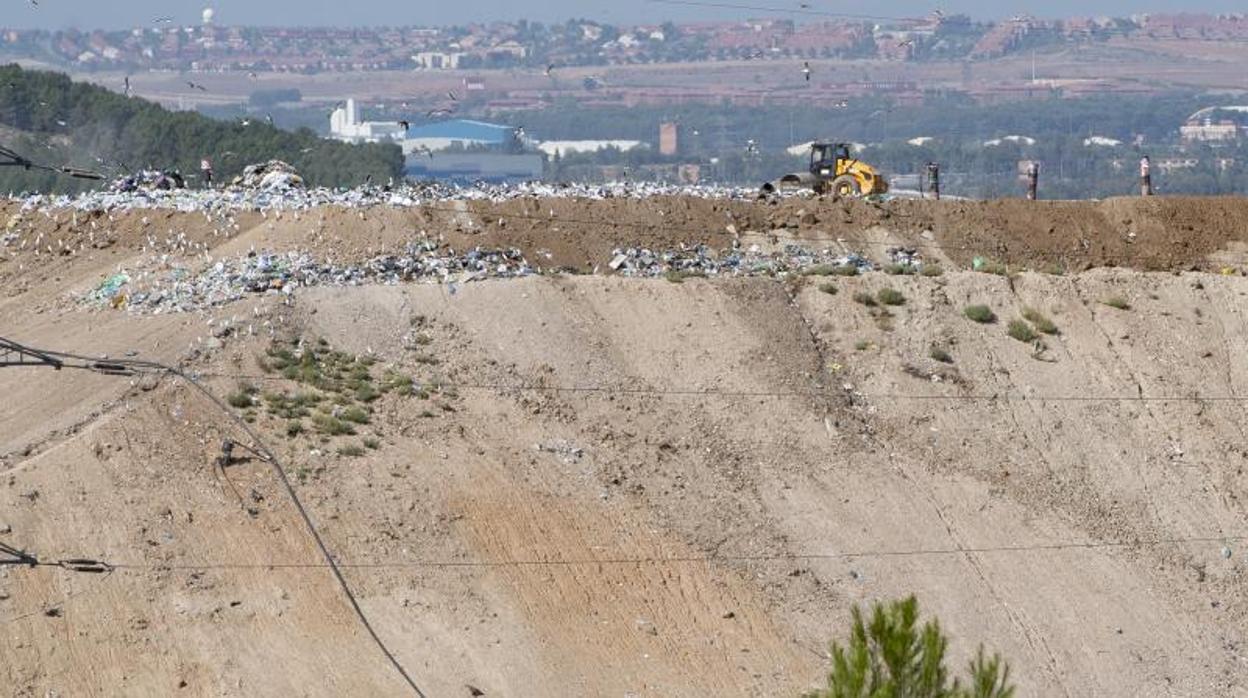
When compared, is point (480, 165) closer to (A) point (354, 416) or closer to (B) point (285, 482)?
(A) point (354, 416)

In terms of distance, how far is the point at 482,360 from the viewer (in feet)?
97.2

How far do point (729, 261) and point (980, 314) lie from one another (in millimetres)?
3603

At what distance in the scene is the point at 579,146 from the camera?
355 ft

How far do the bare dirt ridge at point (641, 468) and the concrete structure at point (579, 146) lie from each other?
65095mm

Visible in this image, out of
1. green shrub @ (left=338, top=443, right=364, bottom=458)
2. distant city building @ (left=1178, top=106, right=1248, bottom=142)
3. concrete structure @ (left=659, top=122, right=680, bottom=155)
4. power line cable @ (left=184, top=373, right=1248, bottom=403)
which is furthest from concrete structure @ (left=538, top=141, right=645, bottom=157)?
green shrub @ (left=338, top=443, right=364, bottom=458)

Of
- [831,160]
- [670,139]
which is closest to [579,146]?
[670,139]

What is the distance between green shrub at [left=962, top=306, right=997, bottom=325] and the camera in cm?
3288

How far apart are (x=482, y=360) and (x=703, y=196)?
799 centimetres

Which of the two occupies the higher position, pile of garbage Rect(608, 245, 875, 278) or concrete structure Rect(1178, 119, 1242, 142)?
pile of garbage Rect(608, 245, 875, 278)

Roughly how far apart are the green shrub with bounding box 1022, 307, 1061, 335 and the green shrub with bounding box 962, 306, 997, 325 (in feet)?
1.61

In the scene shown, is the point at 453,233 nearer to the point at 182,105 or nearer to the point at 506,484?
the point at 506,484

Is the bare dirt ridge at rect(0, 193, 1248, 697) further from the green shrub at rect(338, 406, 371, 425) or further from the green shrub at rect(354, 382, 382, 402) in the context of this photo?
the green shrub at rect(354, 382, 382, 402)

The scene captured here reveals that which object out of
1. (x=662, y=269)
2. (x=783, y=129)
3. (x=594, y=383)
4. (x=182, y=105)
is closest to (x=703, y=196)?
(x=662, y=269)

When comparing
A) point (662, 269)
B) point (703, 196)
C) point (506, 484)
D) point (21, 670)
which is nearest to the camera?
point (21, 670)
